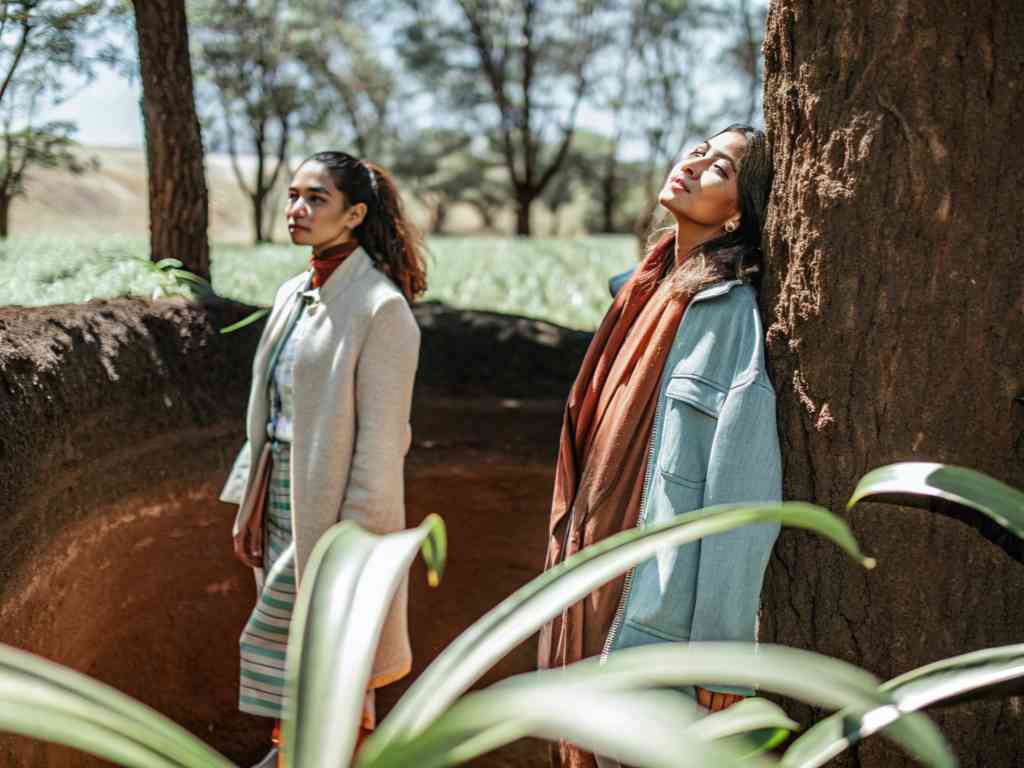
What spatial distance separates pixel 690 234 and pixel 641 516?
512 mm

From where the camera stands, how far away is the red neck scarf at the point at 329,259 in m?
2.38

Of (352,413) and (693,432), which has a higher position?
(693,432)

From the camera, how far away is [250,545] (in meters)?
2.46

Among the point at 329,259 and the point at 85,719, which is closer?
the point at 85,719

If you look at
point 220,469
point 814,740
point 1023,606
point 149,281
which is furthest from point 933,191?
point 149,281

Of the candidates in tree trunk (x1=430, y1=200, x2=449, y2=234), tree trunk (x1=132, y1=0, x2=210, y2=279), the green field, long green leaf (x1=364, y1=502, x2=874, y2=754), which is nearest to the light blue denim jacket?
long green leaf (x1=364, y1=502, x2=874, y2=754)

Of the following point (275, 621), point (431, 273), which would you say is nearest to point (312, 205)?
point (275, 621)

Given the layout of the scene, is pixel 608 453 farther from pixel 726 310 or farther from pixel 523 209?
pixel 523 209

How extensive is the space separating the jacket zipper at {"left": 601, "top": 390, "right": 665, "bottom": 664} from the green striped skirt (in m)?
0.98

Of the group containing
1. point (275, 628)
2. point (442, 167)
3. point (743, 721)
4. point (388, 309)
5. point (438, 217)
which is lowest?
point (275, 628)

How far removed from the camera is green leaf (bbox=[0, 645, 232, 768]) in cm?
69

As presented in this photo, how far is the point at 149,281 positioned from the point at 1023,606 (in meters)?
3.37

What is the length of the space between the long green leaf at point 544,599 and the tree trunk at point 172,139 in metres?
3.88

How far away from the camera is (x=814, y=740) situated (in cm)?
101
